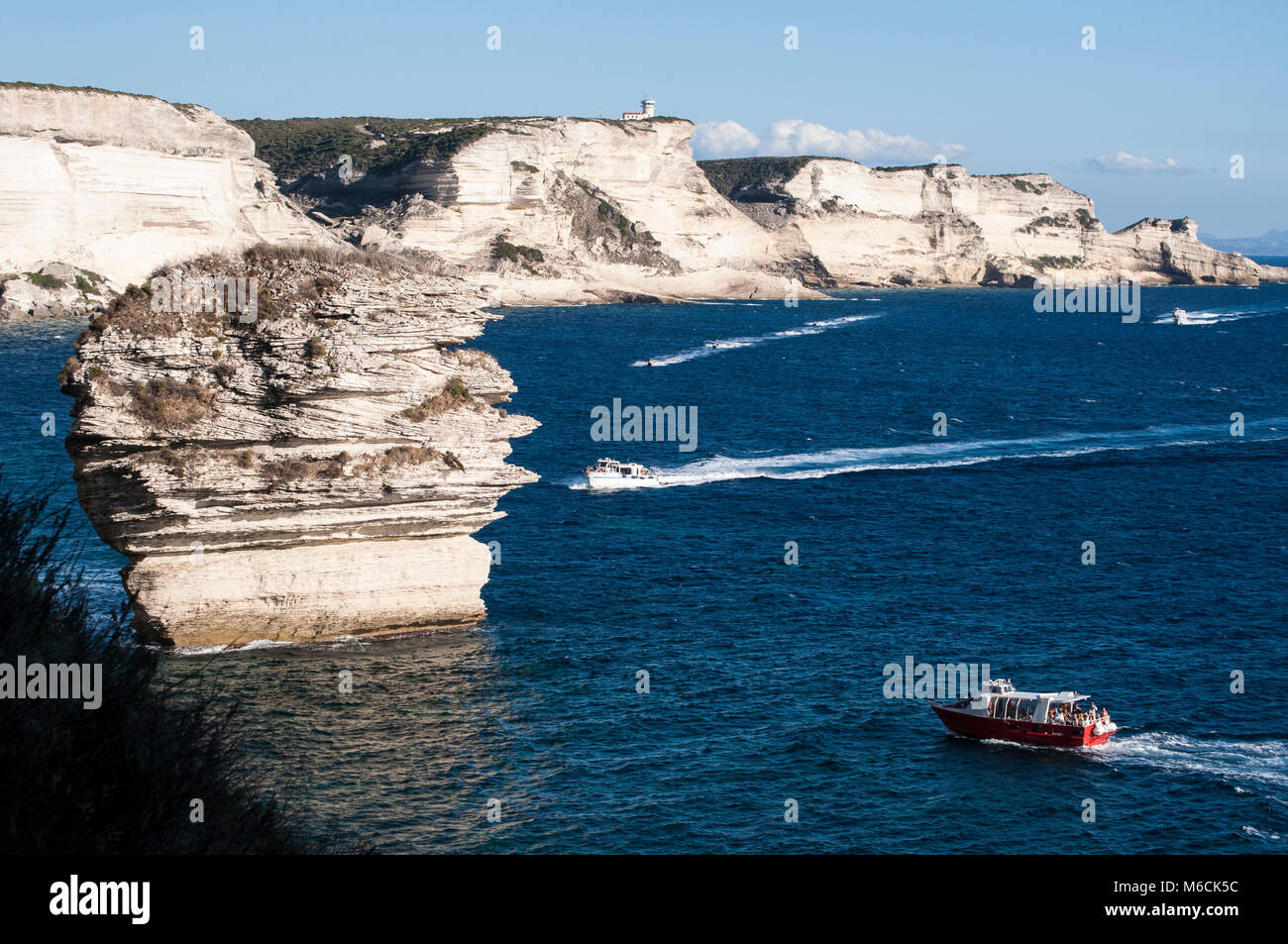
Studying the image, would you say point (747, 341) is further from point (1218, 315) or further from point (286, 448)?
point (286, 448)

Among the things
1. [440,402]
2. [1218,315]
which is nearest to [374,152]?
Result: [1218,315]

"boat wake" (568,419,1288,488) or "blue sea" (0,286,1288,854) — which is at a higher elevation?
"boat wake" (568,419,1288,488)

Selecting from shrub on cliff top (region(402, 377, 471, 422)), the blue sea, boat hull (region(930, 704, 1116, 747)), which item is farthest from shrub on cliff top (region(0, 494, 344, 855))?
shrub on cliff top (region(402, 377, 471, 422))

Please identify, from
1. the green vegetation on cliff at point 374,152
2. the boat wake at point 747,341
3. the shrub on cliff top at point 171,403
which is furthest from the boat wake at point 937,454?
the green vegetation on cliff at point 374,152

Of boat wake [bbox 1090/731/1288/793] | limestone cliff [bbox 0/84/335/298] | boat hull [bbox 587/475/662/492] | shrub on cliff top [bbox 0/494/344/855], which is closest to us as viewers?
shrub on cliff top [bbox 0/494/344/855]

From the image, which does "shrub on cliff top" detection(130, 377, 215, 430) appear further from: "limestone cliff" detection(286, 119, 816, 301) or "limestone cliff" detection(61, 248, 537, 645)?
"limestone cliff" detection(286, 119, 816, 301)

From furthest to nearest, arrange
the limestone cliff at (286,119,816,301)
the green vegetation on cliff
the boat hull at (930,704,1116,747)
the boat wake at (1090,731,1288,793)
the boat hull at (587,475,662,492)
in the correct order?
the green vegetation on cliff < the limestone cliff at (286,119,816,301) < the boat hull at (587,475,662,492) < the boat hull at (930,704,1116,747) < the boat wake at (1090,731,1288,793)

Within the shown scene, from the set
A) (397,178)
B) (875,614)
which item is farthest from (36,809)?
(397,178)

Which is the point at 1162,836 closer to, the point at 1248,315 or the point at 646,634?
the point at 646,634
